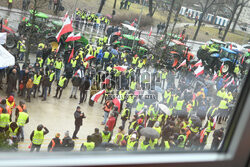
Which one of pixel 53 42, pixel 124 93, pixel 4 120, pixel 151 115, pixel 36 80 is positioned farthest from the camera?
pixel 53 42

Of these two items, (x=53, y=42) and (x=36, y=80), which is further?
(x=53, y=42)

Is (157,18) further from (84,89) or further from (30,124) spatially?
(30,124)

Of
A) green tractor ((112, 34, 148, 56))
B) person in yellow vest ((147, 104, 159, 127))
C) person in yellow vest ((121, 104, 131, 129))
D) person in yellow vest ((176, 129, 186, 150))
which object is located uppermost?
person in yellow vest ((176, 129, 186, 150))

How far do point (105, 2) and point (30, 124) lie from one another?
2175 cm

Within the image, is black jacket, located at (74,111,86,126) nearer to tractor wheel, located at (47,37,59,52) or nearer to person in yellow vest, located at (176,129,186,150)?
person in yellow vest, located at (176,129,186,150)

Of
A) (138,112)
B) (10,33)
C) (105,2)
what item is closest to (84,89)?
(138,112)

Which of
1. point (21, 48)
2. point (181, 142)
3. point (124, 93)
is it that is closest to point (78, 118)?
point (124, 93)

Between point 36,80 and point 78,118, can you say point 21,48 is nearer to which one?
point 36,80

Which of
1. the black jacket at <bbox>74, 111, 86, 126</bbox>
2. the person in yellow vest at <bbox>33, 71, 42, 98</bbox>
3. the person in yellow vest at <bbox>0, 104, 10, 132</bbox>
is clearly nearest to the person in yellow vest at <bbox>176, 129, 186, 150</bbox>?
the black jacket at <bbox>74, 111, 86, 126</bbox>

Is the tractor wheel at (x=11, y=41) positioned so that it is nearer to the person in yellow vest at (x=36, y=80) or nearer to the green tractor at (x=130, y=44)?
the person in yellow vest at (x=36, y=80)

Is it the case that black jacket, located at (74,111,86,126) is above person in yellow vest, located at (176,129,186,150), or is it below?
below

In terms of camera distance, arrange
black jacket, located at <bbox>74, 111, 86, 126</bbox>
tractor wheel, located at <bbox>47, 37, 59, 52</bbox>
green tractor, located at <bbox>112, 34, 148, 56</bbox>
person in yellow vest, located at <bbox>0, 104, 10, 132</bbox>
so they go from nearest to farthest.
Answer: person in yellow vest, located at <bbox>0, 104, 10, 132</bbox> < black jacket, located at <bbox>74, 111, 86, 126</bbox> < tractor wheel, located at <bbox>47, 37, 59, 52</bbox> < green tractor, located at <bbox>112, 34, 148, 56</bbox>

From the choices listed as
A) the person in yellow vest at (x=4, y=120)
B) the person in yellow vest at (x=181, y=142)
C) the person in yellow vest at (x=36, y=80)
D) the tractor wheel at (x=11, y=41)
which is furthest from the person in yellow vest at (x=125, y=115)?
the tractor wheel at (x=11, y=41)

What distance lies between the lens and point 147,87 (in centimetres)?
1118
